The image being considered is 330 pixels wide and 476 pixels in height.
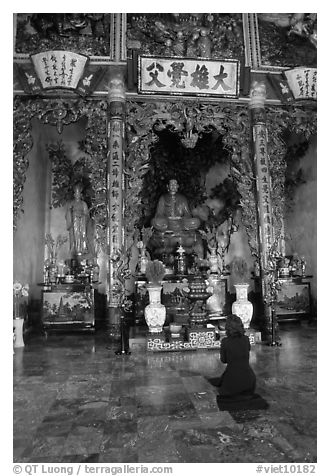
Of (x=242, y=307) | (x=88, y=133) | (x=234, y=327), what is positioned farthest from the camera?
(x=88, y=133)

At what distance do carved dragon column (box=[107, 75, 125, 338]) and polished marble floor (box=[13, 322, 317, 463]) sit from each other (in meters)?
0.72

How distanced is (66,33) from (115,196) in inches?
101

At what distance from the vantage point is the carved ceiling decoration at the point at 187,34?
565 centimetres

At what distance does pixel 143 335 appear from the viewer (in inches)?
198

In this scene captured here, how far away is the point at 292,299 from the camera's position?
625 centimetres

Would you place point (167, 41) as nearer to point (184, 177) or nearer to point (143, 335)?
point (184, 177)

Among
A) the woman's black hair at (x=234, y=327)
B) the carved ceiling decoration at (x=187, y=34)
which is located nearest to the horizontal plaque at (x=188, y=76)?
the carved ceiling decoration at (x=187, y=34)

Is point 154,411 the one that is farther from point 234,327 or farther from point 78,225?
point 78,225

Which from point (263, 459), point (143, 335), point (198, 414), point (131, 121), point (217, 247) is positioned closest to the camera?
point (263, 459)

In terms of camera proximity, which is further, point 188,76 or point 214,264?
point 214,264

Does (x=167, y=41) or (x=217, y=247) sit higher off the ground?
(x=167, y=41)

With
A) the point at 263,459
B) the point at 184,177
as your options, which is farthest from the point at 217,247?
the point at 263,459

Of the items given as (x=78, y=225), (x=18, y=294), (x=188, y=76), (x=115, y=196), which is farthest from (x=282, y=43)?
(x=18, y=294)

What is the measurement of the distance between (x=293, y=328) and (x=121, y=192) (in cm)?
339
